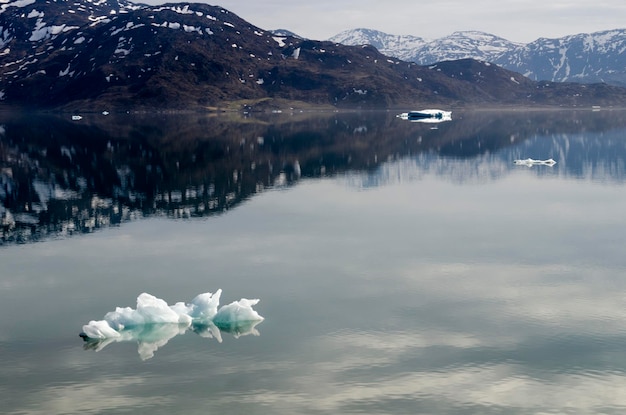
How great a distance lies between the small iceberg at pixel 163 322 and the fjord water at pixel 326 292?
307mm

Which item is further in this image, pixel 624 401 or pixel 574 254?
pixel 574 254

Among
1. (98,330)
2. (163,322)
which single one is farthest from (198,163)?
(98,330)

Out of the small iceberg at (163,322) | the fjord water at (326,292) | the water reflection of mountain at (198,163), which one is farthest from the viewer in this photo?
the water reflection of mountain at (198,163)

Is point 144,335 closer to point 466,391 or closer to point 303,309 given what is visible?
point 303,309

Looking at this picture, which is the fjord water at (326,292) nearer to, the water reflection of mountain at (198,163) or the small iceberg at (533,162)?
the water reflection of mountain at (198,163)

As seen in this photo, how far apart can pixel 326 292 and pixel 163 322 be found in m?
8.62

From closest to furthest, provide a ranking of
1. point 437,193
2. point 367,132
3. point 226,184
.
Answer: point 437,193 < point 226,184 < point 367,132

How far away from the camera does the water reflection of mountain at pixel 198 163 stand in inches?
2438

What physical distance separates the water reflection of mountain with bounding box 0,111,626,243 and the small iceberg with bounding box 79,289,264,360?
23063 mm

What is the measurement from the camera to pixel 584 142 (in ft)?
450

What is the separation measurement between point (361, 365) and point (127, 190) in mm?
53101

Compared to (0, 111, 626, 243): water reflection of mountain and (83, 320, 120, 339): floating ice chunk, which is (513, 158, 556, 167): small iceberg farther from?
(83, 320, 120, 339): floating ice chunk

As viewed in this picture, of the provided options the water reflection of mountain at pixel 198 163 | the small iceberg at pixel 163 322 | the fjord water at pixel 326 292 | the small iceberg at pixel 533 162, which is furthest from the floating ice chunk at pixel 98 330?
the small iceberg at pixel 533 162

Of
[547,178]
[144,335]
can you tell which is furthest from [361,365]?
[547,178]
